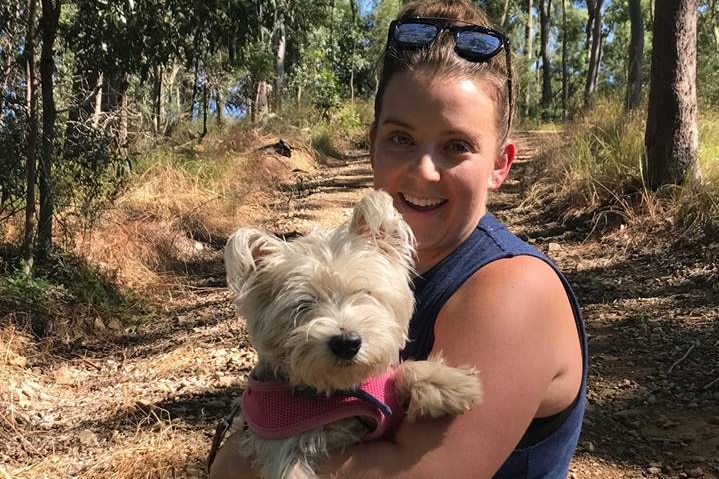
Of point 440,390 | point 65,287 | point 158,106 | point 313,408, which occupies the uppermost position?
point 158,106

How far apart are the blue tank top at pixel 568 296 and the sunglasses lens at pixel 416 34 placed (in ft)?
2.17

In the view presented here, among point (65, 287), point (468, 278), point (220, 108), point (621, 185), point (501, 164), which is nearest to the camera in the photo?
point (468, 278)

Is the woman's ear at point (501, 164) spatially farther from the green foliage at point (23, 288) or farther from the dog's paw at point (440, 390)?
the green foliage at point (23, 288)

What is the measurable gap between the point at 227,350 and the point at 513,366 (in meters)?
4.60

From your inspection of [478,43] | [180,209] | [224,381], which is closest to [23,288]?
[224,381]

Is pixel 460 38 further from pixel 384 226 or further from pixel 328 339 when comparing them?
pixel 328 339

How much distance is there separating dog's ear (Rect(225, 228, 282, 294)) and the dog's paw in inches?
23.8

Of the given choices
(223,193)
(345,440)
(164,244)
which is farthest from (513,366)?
(223,193)

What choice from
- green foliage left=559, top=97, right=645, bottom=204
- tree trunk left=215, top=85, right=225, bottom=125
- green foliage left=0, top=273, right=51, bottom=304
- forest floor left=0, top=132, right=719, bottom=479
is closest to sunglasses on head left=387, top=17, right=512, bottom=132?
forest floor left=0, top=132, right=719, bottom=479

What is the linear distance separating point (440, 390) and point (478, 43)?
3.90ft

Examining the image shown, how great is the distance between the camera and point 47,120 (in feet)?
20.9

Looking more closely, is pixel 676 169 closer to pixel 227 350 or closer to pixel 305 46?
pixel 227 350

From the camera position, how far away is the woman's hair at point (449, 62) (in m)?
2.01

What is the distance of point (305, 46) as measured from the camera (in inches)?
1121
